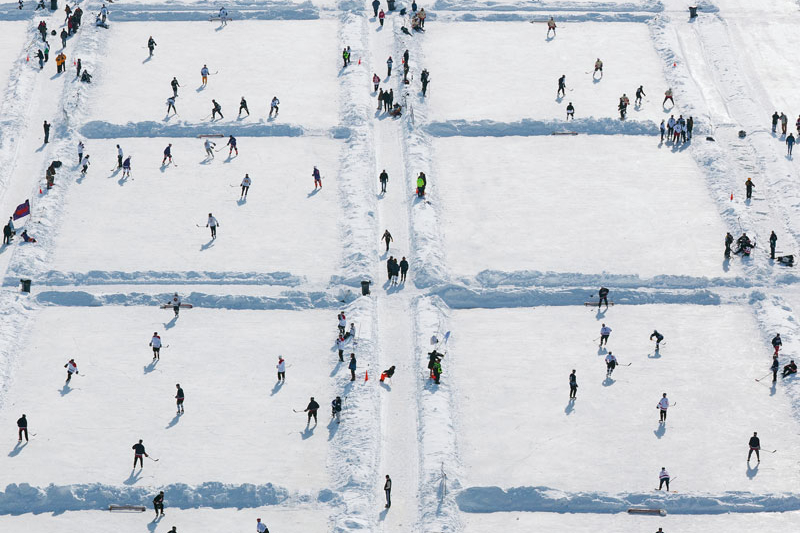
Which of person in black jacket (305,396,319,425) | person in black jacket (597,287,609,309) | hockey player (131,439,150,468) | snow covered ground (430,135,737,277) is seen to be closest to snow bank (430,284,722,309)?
person in black jacket (597,287,609,309)

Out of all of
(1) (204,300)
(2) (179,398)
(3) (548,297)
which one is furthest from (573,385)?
(1) (204,300)

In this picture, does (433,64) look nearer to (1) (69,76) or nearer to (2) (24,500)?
(1) (69,76)

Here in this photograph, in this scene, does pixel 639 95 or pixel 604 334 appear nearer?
pixel 604 334

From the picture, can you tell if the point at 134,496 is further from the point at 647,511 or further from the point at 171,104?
the point at 171,104

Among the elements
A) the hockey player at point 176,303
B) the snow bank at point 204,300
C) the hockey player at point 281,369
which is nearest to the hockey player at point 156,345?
the hockey player at point 176,303

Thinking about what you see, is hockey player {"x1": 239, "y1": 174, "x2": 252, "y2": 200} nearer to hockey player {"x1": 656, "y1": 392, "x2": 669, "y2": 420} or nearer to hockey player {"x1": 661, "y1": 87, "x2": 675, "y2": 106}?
hockey player {"x1": 661, "y1": 87, "x2": 675, "y2": 106}

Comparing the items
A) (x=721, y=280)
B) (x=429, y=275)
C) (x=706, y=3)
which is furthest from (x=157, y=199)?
(x=706, y=3)
